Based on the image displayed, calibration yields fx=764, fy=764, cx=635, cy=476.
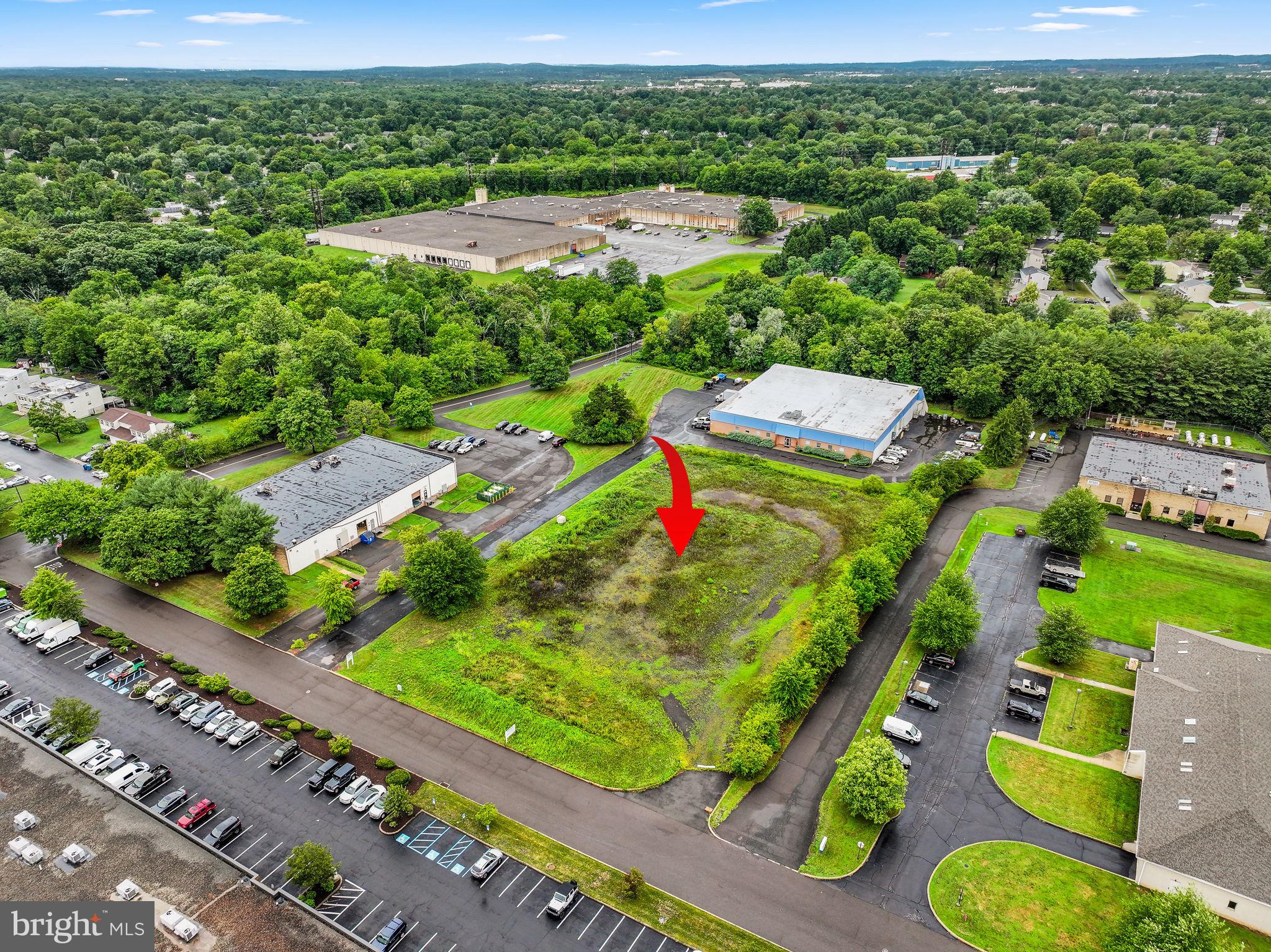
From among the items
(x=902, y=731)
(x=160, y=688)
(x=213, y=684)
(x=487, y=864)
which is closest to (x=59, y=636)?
(x=160, y=688)

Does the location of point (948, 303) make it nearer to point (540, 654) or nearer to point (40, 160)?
point (540, 654)

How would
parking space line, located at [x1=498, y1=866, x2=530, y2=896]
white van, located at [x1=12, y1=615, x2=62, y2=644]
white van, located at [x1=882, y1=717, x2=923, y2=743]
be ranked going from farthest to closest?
1. white van, located at [x1=12, y1=615, x2=62, y2=644]
2. white van, located at [x1=882, y1=717, x2=923, y2=743]
3. parking space line, located at [x1=498, y1=866, x2=530, y2=896]

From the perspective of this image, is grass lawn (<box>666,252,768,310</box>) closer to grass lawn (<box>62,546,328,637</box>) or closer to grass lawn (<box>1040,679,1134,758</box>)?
grass lawn (<box>62,546,328,637</box>)

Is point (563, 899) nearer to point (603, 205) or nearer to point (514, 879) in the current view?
point (514, 879)

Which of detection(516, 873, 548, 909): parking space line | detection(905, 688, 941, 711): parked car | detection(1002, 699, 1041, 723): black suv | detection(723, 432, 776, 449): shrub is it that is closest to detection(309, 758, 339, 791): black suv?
detection(516, 873, 548, 909): parking space line

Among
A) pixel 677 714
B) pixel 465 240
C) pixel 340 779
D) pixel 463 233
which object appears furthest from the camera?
pixel 463 233

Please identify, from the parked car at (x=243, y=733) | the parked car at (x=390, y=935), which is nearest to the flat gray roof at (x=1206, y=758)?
the parked car at (x=390, y=935)

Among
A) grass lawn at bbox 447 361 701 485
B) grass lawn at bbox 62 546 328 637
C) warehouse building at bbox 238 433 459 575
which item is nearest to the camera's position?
grass lawn at bbox 62 546 328 637
